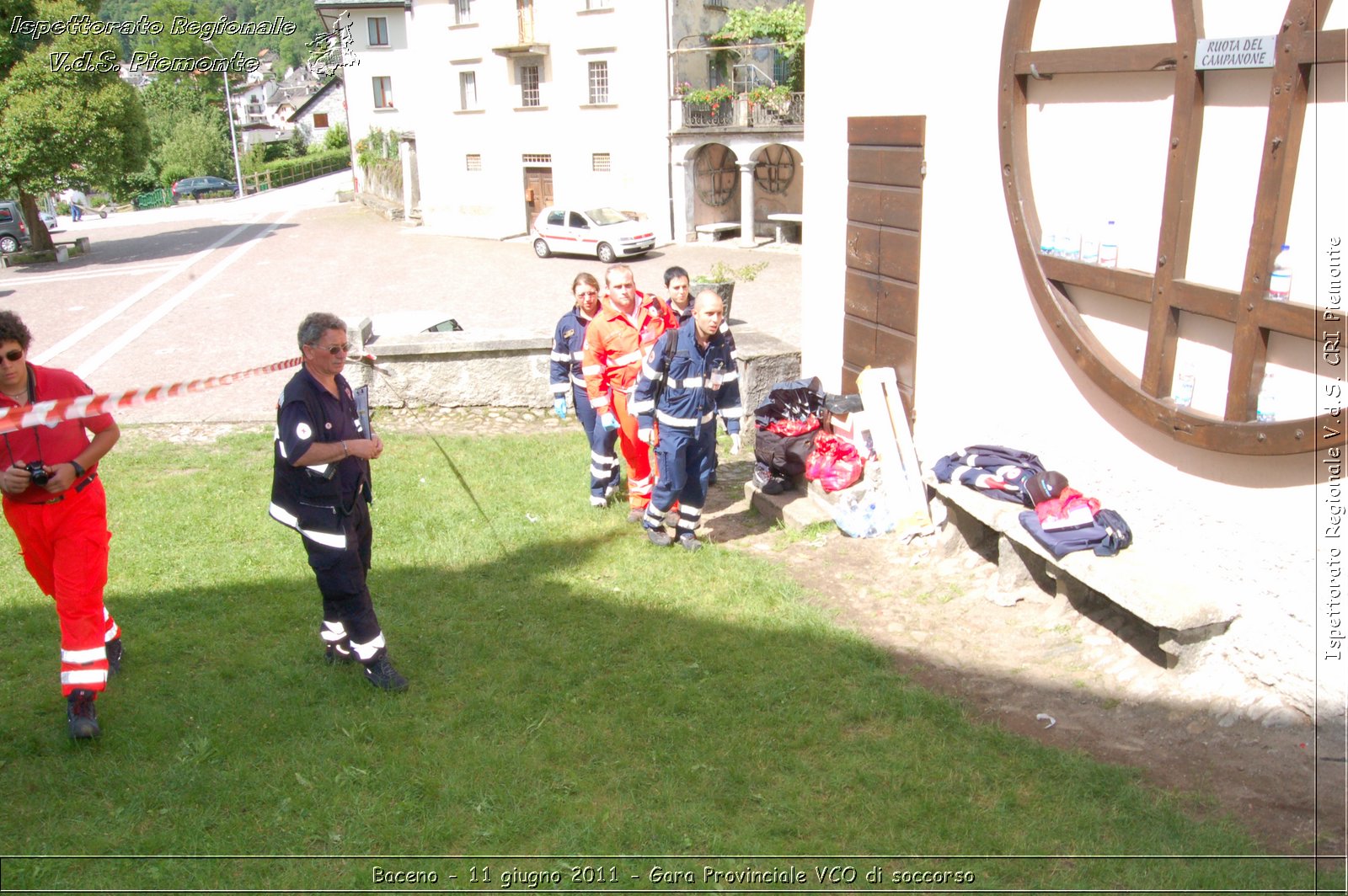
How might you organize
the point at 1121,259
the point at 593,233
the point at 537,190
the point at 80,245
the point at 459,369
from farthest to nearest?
the point at 537,190, the point at 80,245, the point at 593,233, the point at 459,369, the point at 1121,259

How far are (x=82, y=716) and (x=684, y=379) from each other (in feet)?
12.8

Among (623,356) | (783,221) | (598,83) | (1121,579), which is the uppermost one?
(598,83)

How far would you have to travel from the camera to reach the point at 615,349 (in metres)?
7.58

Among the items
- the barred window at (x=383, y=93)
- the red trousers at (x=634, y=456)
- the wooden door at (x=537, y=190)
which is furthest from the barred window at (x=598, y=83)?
the red trousers at (x=634, y=456)

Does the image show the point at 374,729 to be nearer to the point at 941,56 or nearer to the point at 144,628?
the point at 144,628

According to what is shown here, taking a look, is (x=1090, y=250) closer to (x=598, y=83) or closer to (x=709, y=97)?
(x=709, y=97)

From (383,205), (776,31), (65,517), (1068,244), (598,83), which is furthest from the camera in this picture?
(383,205)

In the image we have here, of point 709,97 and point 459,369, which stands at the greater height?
point 709,97

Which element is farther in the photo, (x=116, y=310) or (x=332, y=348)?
(x=116, y=310)

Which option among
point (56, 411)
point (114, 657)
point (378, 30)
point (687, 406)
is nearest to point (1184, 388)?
point (687, 406)

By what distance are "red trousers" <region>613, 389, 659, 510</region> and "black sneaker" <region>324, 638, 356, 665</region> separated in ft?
8.78

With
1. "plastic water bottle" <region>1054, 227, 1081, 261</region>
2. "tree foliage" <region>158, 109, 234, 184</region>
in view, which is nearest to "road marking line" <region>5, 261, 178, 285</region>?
"plastic water bottle" <region>1054, 227, 1081, 261</region>

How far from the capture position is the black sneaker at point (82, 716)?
4758mm

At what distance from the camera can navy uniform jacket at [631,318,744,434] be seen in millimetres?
6840
